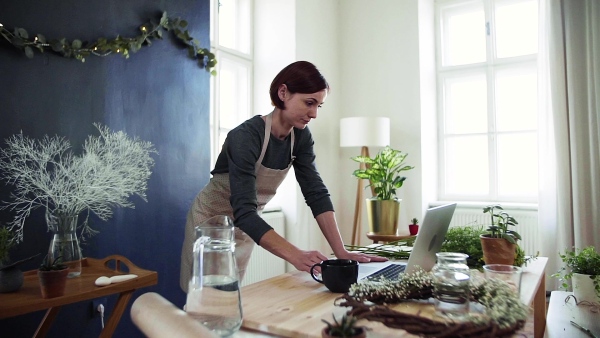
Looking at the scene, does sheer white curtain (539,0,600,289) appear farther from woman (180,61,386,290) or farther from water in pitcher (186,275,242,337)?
water in pitcher (186,275,242,337)

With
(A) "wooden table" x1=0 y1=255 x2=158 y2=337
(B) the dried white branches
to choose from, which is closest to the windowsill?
(B) the dried white branches

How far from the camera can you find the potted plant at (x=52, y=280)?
4.63ft

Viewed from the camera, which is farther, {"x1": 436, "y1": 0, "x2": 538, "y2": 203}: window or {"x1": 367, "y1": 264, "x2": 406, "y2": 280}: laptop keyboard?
{"x1": 436, "y1": 0, "x2": 538, "y2": 203}: window

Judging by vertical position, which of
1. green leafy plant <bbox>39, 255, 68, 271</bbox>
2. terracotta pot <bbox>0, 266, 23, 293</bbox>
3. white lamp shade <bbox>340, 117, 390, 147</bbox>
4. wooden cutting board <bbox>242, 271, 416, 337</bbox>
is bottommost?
terracotta pot <bbox>0, 266, 23, 293</bbox>

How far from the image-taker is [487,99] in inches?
177

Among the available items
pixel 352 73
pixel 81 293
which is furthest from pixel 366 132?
pixel 81 293

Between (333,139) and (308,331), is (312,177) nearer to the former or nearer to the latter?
(308,331)

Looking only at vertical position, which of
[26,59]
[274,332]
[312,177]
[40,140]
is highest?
[26,59]

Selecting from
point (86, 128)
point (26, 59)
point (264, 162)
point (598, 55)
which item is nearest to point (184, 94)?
Result: point (86, 128)

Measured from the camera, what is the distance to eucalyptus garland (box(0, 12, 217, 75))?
2.00 meters

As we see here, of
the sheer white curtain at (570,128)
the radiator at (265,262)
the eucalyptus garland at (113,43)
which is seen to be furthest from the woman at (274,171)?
the sheer white curtain at (570,128)

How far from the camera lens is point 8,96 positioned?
1.98 metres

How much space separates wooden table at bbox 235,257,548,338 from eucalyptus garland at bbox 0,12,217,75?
1587mm

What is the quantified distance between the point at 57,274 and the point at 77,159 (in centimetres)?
86
